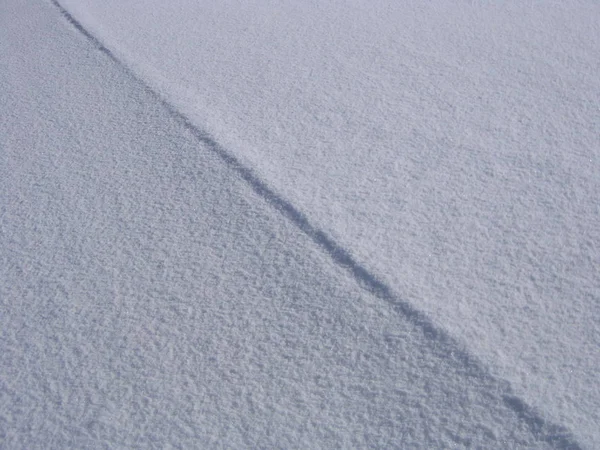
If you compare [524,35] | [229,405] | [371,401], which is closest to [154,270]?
[229,405]

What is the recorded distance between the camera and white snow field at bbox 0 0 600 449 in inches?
39.2

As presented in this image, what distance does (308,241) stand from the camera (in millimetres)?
1263

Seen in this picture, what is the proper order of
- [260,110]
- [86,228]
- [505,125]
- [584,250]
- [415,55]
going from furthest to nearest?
[415,55] → [260,110] → [505,125] → [86,228] → [584,250]

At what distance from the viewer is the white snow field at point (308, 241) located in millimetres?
996

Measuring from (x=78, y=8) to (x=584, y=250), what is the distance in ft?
6.81

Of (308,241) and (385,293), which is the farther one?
(308,241)

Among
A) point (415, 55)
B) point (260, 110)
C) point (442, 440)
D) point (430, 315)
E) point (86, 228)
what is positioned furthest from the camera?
point (415, 55)

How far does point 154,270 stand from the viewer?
1250mm

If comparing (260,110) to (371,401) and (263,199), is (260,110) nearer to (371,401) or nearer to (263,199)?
(263,199)

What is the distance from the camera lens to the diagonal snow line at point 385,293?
0.93 meters

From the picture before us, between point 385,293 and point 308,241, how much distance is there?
21 centimetres

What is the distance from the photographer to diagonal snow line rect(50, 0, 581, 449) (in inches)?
36.8

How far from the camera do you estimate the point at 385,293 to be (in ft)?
3.76

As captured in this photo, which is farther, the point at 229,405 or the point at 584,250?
the point at 584,250
